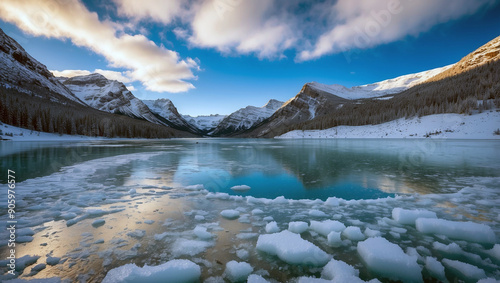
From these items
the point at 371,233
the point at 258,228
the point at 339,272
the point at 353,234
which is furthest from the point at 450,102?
the point at 339,272

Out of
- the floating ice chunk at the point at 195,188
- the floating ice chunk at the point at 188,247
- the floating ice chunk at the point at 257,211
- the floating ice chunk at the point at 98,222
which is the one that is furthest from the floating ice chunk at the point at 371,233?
the floating ice chunk at the point at 98,222

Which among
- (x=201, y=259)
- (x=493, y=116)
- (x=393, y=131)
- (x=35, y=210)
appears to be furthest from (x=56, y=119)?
(x=493, y=116)

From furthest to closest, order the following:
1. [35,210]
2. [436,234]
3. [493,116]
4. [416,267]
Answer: [493,116] → [35,210] → [436,234] → [416,267]

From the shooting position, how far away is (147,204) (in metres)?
6.34

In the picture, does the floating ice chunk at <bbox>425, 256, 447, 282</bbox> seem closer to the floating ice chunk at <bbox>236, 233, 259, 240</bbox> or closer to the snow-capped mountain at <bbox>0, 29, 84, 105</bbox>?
the floating ice chunk at <bbox>236, 233, 259, 240</bbox>

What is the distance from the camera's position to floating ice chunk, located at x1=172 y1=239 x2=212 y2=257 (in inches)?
144

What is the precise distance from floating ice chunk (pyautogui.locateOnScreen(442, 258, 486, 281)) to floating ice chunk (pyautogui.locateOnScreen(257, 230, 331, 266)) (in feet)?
6.09

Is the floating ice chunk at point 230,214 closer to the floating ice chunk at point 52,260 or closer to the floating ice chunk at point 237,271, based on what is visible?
the floating ice chunk at point 237,271

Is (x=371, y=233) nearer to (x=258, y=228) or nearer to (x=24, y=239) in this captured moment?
(x=258, y=228)

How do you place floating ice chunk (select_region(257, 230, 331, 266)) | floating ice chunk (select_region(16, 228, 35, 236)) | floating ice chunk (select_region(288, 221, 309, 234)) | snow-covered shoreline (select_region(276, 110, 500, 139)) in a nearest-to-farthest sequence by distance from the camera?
floating ice chunk (select_region(257, 230, 331, 266)) < floating ice chunk (select_region(16, 228, 35, 236)) < floating ice chunk (select_region(288, 221, 309, 234)) < snow-covered shoreline (select_region(276, 110, 500, 139))

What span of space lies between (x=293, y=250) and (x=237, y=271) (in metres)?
1.07

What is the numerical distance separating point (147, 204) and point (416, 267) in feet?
21.7

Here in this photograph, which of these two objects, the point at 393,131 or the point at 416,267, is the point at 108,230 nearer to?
the point at 416,267

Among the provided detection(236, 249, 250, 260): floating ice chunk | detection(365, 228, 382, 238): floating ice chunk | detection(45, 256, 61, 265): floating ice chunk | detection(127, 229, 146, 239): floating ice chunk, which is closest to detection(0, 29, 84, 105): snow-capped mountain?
detection(127, 229, 146, 239): floating ice chunk
